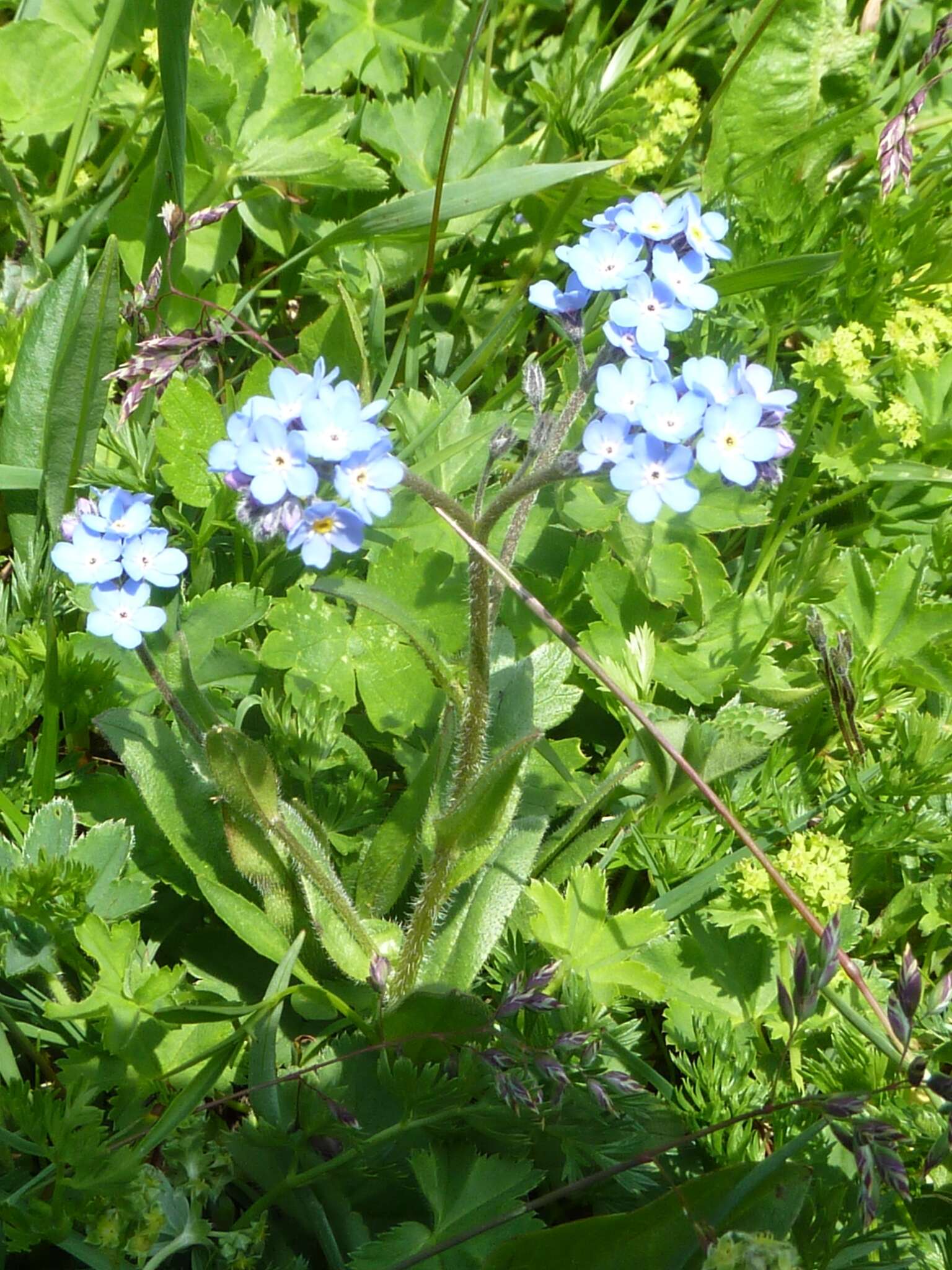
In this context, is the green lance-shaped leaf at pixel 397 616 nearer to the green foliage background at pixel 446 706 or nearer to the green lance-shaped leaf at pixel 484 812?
the green foliage background at pixel 446 706

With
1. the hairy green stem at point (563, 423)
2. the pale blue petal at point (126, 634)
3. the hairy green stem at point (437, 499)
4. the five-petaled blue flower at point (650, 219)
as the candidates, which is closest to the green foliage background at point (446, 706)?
the pale blue petal at point (126, 634)

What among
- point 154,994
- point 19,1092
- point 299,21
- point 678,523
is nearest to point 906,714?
point 678,523

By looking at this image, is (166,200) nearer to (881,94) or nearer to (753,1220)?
(881,94)

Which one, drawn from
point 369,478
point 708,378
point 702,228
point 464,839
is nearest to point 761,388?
point 708,378

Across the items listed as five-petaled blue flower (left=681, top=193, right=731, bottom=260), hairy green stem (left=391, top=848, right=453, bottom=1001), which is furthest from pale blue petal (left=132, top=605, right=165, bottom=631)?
five-petaled blue flower (left=681, top=193, right=731, bottom=260)

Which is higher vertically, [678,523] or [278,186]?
[278,186]

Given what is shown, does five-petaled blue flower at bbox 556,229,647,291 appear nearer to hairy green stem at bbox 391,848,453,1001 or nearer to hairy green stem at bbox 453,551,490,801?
hairy green stem at bbox 453,551,490,801
